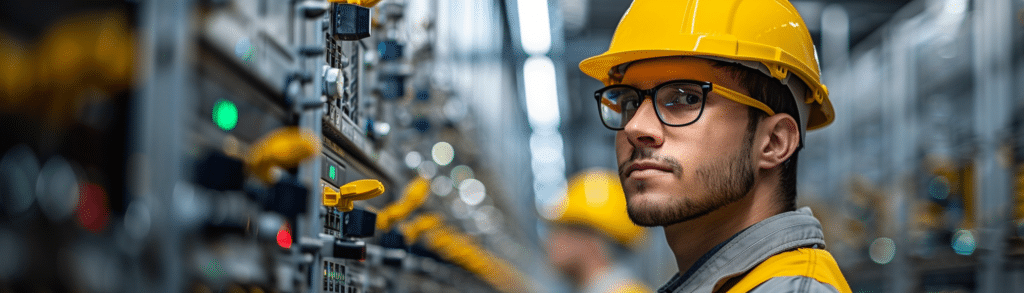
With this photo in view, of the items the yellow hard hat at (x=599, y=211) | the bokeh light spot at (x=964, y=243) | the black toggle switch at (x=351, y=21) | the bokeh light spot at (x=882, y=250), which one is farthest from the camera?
the bokeh light spot at (x=882, y=250)

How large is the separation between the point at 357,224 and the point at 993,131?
3.75 metres

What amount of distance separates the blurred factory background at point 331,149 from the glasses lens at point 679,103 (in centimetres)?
61

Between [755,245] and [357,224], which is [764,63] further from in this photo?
[357,224]

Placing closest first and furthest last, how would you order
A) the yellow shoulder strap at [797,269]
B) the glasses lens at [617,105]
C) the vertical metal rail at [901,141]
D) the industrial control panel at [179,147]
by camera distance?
the industrial control panel at [179,147] < the yellow shoulder strap at [797,269] < the glasses lens at [617,105] < the vertical metal rail at [901,141]

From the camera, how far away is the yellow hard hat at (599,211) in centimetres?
284

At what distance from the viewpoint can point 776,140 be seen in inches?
71.4

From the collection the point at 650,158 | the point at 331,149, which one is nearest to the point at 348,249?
the point at 331,149

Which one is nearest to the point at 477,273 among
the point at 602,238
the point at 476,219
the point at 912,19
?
the point at 476,219

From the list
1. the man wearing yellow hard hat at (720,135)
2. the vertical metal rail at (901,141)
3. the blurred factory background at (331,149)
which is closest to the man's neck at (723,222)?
the man wearing yellow hard hat at (720,135)

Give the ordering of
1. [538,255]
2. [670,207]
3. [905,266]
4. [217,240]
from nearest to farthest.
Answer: [217,240] → [670,207] → [905,266] → [538,255]

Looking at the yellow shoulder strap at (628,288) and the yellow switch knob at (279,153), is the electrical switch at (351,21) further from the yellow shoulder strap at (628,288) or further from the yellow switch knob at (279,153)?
the yellow shoulder strap at (628,288)

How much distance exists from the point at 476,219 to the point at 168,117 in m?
4.14

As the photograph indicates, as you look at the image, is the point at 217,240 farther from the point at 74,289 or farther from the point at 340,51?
the point at 340,51

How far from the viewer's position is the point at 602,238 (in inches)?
107
